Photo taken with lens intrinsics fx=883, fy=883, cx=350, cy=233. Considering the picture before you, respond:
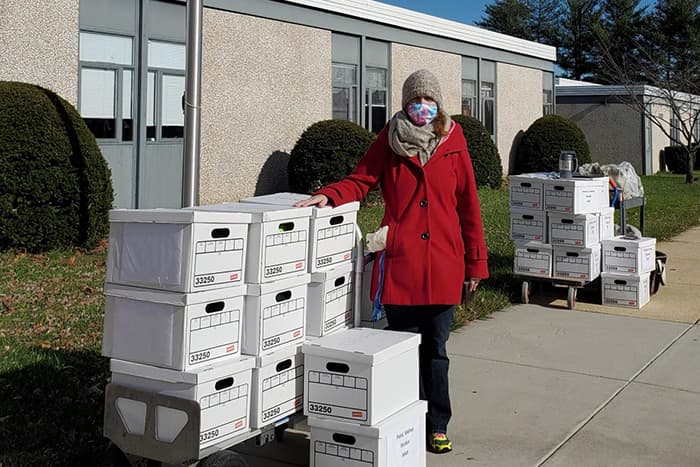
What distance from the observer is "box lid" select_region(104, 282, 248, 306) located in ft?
12.3

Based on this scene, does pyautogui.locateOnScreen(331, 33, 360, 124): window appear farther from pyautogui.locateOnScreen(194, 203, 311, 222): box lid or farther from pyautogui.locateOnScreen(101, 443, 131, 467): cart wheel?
pyautogui.locateOnScreen(101, 443, 131, 467): cart wheel

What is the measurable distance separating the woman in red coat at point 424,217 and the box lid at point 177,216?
71 centimetres

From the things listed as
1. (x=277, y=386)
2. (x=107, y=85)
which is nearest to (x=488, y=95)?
(x=107, y=85)

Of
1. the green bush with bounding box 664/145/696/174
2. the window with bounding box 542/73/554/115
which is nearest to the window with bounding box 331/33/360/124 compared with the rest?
the window with bounding box 542/73/554/115

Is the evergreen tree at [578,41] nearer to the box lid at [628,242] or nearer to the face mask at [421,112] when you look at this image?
the box lid at [628,242]

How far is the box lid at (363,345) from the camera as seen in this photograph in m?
4.11

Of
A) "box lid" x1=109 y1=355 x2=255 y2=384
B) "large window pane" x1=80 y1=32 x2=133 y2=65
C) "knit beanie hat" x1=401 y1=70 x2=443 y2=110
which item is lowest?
"box lid" x1=109 y1=355 x2=255 y2=384

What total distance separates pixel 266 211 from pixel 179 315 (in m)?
0.68

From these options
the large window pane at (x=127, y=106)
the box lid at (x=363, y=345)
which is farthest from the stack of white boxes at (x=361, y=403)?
the large window pane at (x=127, y=106)

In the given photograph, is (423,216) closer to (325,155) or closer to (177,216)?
(177,216)

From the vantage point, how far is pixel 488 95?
84.8 ft

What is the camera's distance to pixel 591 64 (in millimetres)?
60812

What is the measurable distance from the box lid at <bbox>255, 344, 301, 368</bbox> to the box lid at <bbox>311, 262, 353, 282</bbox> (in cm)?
36

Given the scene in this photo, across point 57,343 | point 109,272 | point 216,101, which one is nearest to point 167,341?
point 109,272
